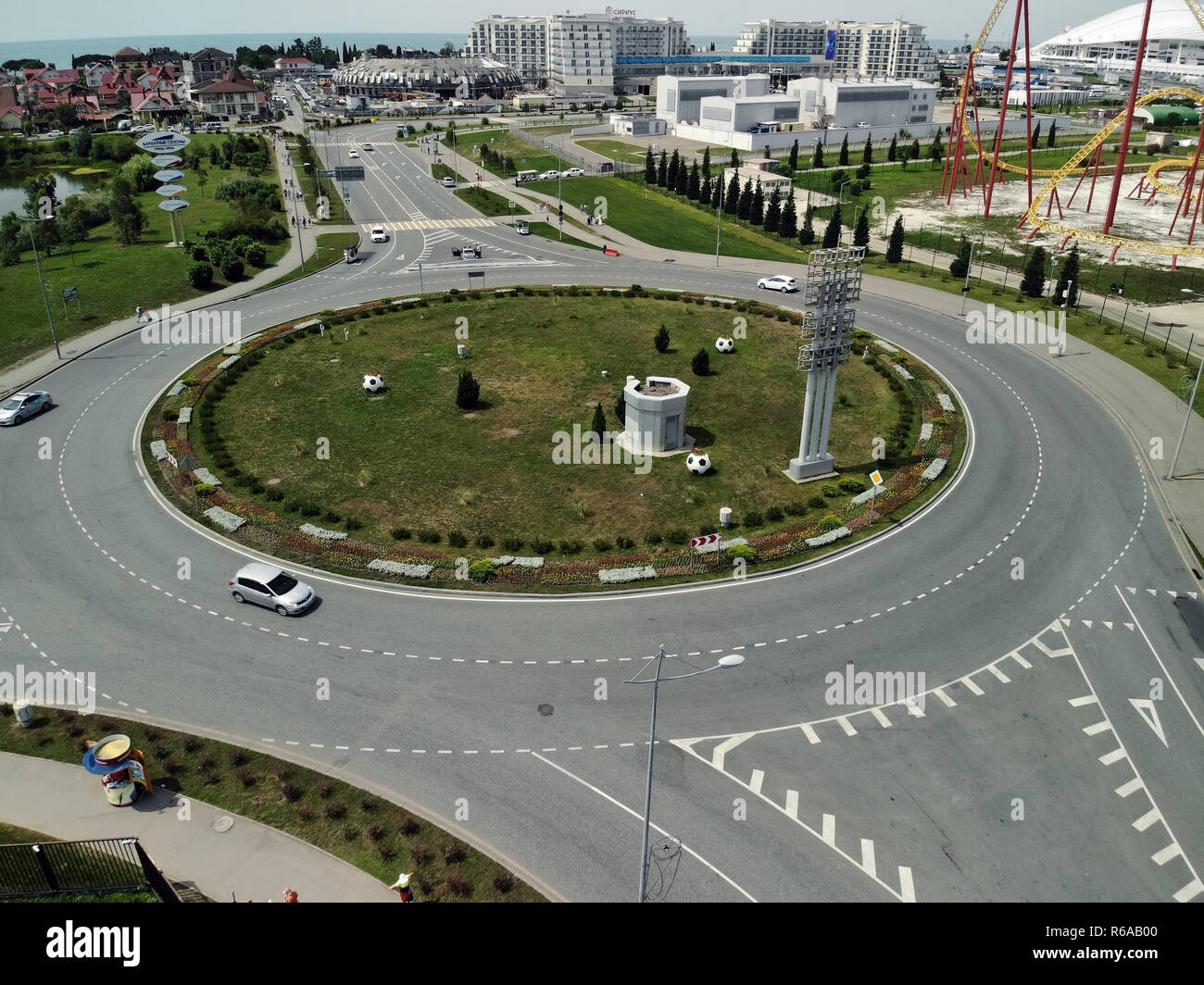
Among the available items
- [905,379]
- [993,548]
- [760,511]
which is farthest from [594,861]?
[905,379]

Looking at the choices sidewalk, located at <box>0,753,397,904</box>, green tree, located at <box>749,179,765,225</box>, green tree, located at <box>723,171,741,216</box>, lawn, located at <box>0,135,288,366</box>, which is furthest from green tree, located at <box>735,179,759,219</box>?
sidewalk, located at <box>0,753,397,904</box>

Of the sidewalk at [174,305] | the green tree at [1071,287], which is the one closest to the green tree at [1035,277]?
the green tree at [1071,287]

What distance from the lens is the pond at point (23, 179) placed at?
127 metres

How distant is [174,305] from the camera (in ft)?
237

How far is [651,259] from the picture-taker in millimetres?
88500

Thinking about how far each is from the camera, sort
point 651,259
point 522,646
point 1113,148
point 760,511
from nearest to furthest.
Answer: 1. point 522,646
2. point 760,511
3. point 651,259
4. point 1113,148

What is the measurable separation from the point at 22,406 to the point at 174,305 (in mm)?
25218

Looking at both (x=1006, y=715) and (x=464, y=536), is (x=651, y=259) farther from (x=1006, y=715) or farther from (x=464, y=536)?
(x=1006, y=715)

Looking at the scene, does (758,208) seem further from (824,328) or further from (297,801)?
(297,801)

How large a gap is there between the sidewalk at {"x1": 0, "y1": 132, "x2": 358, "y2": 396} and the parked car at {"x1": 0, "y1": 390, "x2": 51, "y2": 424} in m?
4.35

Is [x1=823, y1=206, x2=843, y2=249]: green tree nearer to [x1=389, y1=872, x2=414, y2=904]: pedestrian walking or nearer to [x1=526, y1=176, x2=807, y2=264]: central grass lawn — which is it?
[x1=526, y1=176, x2=807, y2=264]: central grass lawn

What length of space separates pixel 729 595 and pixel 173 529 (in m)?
26.3

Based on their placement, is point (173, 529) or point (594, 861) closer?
point (594, 861)

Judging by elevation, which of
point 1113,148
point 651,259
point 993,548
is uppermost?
point 1113,148
